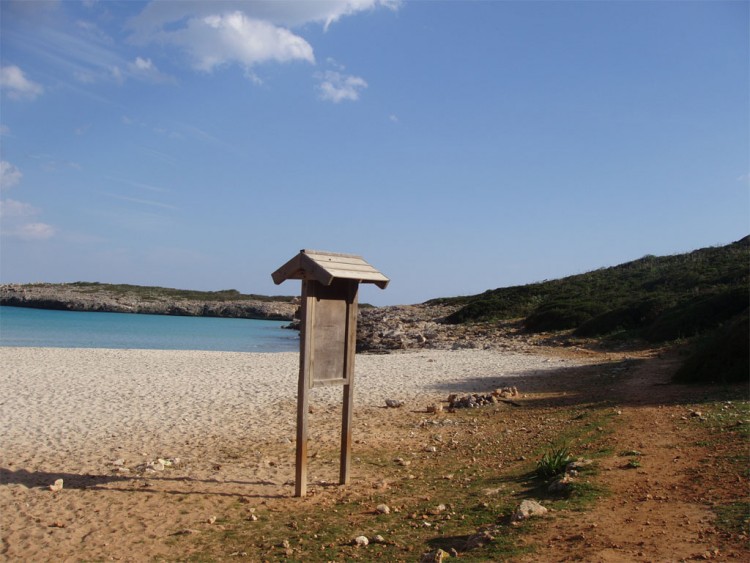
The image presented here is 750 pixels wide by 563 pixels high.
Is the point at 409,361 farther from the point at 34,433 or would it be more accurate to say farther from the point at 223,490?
the point at 223,490

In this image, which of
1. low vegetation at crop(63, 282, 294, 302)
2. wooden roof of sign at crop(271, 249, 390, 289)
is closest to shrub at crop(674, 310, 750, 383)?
wooden roof of sign at crop(271, 249, 390, 289)

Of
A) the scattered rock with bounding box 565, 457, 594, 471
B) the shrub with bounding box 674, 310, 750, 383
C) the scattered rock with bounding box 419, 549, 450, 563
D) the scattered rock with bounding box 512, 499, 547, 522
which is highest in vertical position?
the shrub with bounding box 674, 310, 750, 383

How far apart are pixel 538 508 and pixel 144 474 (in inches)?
194

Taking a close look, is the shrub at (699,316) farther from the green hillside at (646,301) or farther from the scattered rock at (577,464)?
the scattered rock at (577,464)

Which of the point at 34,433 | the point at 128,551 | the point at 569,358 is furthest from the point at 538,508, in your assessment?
the point at 569,358

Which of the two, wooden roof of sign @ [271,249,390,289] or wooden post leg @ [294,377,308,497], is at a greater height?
wooden roof of sign @ [271,249,390,289]

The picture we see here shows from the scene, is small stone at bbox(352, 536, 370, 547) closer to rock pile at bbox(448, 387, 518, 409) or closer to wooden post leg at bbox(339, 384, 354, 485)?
wooden post leg at bbox(339, 384, 354, 485)

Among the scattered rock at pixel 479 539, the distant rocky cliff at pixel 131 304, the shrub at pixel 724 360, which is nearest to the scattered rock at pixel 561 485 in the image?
the scattered rock at pixel 479 539

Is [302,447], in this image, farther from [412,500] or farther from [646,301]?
[646,301]

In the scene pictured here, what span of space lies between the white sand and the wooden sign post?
9.82ft

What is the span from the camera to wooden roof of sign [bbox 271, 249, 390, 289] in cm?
705

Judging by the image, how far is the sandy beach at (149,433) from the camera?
6352 mm

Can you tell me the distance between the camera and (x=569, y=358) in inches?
885

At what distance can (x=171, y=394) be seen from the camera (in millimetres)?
14844
